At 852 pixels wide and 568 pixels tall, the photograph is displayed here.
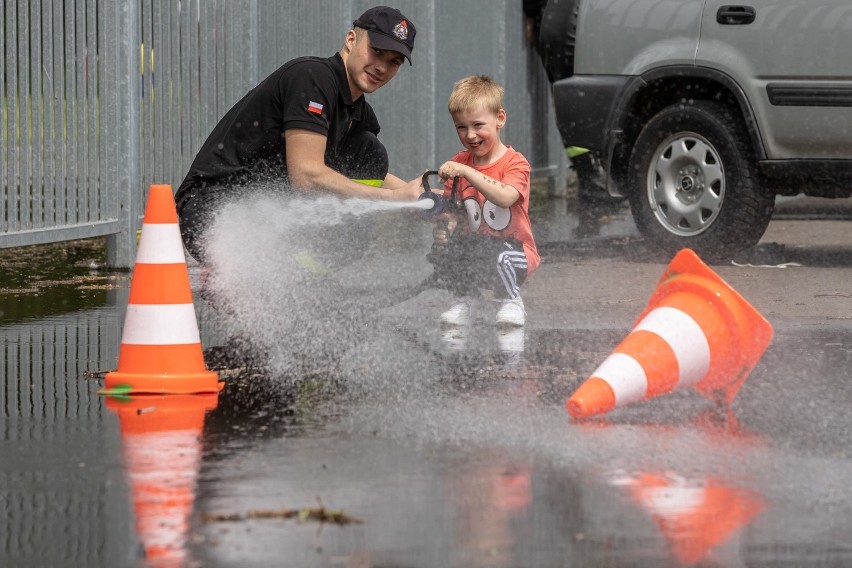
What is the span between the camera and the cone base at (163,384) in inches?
228

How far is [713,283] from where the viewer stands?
5.62 metres

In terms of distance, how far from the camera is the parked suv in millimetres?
9633

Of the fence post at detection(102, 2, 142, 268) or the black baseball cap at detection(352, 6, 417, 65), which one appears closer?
the black baseball cap at detection(352, 6, 417, 65)

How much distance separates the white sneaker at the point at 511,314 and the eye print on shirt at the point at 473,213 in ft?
1.39

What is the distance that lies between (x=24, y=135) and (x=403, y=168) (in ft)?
14.1

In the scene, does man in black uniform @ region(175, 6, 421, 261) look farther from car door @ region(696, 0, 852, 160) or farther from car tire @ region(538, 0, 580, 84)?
car tire @ region(538, 0, 580, 84)

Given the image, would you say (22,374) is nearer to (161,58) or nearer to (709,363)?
(709,363)

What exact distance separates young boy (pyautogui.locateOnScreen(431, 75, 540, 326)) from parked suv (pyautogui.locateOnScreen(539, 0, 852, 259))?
2.60 metres

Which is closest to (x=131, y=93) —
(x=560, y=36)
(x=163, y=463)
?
(x=560, y=36)

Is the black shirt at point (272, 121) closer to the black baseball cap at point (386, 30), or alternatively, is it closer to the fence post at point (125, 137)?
the black baseball cap at point (386, 30)

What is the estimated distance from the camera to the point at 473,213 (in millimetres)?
7594

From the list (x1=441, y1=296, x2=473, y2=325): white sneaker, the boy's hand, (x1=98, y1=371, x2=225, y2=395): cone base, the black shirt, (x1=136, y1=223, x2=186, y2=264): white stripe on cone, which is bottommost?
(x1=441, y1=296, x2=473, y2=325): white sneaker

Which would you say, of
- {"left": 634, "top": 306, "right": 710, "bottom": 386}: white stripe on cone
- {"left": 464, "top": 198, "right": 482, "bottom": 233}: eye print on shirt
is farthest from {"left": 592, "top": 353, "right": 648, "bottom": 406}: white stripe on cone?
{"left": 464, "top": 198, "right": 482, "bottom": 233}: eye print on shirt

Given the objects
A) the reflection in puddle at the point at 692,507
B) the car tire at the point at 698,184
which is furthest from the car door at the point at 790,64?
the reflection in puddle at the point at 692,507
